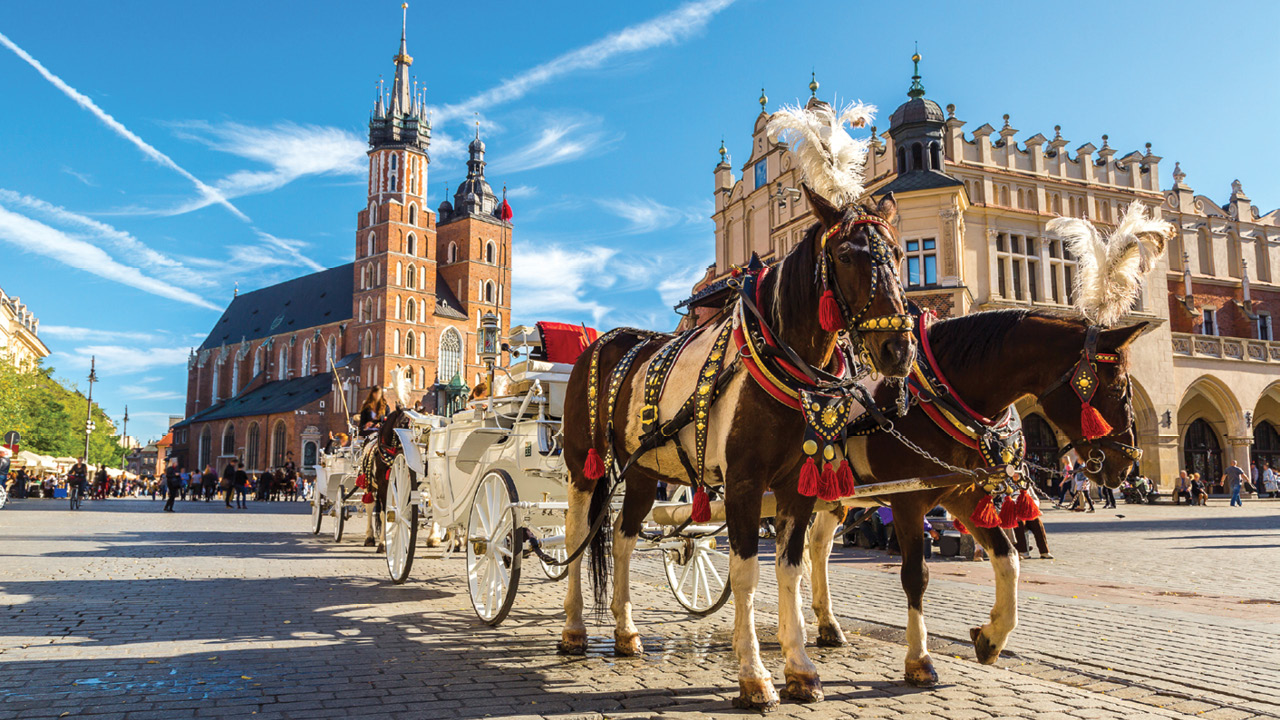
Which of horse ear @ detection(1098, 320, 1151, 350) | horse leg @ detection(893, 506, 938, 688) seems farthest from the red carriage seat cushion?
horse ear @ detection(1098, 320, 1151, 350)

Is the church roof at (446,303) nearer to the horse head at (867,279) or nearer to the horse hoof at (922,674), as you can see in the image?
the horse hoof at (922,674)

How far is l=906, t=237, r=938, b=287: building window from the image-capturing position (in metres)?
26.3

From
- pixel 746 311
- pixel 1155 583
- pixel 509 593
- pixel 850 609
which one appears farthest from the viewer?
pixel 1155 583

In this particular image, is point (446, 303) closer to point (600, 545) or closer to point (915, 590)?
point (600, 545)

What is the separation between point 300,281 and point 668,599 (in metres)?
90.4

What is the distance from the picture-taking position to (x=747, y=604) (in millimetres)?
3879

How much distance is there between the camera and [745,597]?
3.89m

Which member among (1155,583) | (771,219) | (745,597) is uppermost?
(771,219)

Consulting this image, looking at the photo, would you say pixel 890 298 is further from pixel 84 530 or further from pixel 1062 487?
pixel 1062 487

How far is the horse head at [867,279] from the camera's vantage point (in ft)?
11.2

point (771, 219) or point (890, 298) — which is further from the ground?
point (771, 219)

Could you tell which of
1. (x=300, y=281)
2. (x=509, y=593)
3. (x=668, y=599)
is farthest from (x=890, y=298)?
(x=300, y=281)

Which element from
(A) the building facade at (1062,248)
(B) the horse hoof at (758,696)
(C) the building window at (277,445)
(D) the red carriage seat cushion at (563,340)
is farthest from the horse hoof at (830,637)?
(C) the building window at (277,445)

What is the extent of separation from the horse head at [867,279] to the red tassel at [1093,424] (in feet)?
4.71
